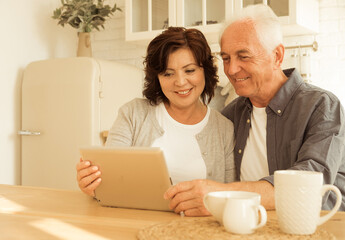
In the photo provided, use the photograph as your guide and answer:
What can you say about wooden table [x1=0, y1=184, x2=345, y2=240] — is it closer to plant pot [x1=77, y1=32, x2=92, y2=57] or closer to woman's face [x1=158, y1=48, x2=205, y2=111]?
woman's face [x1=158, y1=48, x2=205, y2=111]

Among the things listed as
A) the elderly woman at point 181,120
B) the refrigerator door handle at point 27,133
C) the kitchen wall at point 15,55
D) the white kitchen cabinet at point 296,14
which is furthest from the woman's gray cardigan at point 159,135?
the kitchen wall at point 15,55

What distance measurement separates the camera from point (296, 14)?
2.58m

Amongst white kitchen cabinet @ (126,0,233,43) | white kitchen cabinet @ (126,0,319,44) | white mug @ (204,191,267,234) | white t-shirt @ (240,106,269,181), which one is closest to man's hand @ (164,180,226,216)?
white mug @ (204,191,267,234)

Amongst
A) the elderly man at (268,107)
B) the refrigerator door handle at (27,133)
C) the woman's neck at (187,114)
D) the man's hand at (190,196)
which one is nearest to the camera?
the man's hand at (190,196)

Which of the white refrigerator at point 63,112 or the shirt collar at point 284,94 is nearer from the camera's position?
the shirt collar at point 284,94

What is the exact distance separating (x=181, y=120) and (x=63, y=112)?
4.82ft

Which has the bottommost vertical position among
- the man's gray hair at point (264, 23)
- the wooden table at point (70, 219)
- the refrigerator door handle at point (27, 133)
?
the wooden table at point (70, 219)

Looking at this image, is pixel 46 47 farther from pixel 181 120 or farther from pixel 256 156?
pixel 256 156

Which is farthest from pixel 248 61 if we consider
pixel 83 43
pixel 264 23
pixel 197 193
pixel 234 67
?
pixel 83 43

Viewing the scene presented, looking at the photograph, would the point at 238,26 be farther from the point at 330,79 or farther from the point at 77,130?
the point at 77,130

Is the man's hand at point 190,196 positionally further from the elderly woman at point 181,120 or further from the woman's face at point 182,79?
the woman's face at point 182,79

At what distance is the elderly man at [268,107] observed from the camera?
1549 millimetres

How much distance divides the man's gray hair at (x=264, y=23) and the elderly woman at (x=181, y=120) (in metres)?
0.20

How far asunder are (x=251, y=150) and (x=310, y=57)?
135cm
